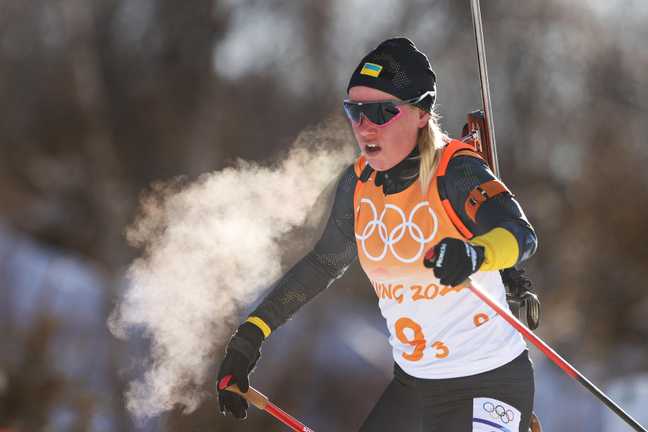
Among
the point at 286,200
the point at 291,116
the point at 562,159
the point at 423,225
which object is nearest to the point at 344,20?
the point at 291,116

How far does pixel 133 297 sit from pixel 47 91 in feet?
16.7

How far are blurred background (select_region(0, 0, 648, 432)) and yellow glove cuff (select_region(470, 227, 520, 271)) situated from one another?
422 cm

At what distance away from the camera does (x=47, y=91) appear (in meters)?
9.34

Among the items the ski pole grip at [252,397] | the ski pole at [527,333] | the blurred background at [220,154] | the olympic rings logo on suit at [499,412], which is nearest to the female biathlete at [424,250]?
the olympic rings logo on suit at [499,412]

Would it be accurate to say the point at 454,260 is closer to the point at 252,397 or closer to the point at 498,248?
the point at 498,248

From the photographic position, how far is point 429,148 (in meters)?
2.76

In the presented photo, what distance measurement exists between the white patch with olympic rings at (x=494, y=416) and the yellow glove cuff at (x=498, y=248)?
19.0 inches

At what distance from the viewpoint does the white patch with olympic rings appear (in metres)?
2.63

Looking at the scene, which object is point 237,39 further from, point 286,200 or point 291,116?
point 286,200

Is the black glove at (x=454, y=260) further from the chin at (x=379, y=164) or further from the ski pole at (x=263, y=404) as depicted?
the ski pole at (x=263, y=404)

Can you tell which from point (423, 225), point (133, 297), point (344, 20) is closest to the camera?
point (423, 225)

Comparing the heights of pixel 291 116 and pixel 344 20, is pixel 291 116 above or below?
below

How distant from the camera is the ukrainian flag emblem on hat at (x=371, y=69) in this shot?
2.84 m

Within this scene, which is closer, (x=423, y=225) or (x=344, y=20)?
(x=423, y=225)
